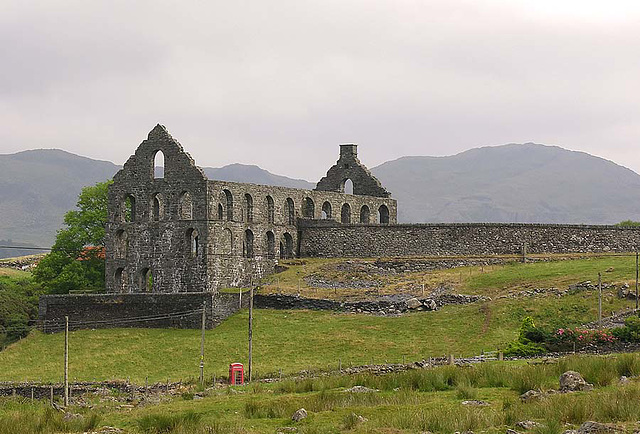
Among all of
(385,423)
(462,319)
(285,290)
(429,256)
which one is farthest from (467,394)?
(429,256)

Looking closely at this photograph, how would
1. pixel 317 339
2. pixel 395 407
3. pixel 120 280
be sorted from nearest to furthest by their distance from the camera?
pixel 395 407, pixel 317 339, pixel 120 280

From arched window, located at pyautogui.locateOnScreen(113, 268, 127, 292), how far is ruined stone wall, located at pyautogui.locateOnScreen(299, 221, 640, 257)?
14704 millimetres

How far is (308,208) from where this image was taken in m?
79.1

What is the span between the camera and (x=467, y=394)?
28125 mm

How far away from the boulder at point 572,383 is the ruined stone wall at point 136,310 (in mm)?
33685

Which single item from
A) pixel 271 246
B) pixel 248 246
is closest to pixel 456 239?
pixel 271 246

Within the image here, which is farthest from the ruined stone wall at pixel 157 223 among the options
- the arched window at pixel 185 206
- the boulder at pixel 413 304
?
the boulder at pixel 413 304

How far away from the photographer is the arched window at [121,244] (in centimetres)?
7050

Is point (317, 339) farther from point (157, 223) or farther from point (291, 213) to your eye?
point (291, 213)

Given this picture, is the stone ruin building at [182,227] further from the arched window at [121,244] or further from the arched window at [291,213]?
the arched window at [291,213]

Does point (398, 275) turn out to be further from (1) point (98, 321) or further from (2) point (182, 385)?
(2) point (182, 385)

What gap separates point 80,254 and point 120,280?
12.1 m

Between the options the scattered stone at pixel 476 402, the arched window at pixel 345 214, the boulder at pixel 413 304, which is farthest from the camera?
the arched window at pixel 345 214

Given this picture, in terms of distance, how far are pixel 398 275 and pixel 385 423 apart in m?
43.3
